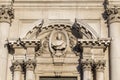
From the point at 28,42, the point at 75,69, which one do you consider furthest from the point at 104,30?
the point at 28,42

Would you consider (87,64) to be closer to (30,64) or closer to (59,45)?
(59,45)

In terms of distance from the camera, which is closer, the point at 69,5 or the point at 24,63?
the point at 24,63

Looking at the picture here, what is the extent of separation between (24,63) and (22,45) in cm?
76

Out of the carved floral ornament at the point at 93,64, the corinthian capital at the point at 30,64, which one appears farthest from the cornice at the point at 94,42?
the corinthian capital at the point at 30,64

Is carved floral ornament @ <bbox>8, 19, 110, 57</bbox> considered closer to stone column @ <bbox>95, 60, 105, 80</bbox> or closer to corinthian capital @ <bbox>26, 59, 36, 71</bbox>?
corinthian capital @ <bbox>26, 59, 36, 71</bbox>

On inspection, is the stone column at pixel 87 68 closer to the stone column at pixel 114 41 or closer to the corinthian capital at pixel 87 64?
the corinthian capital at pixel 87 64

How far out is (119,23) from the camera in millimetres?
18609

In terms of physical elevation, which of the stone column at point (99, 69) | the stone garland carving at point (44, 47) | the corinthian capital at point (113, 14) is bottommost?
the stone column at point (99, 69)

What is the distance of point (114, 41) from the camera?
18297 millimetres

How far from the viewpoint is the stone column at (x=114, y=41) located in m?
17.9

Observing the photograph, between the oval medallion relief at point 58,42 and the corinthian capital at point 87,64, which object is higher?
the oval medallion relief at point 58,42

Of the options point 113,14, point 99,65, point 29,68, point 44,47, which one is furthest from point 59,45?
point 113,14

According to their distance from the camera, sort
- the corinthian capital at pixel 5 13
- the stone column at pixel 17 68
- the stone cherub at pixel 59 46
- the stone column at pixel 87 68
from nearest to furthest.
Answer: the stone column at pixel 87 68, the stone column at pixel 17 68, the stone cherub at pixel 59 46, the corinthian capital at pixel 5 13

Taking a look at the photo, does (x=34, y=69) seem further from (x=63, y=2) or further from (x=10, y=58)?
(x=63, y=2)
